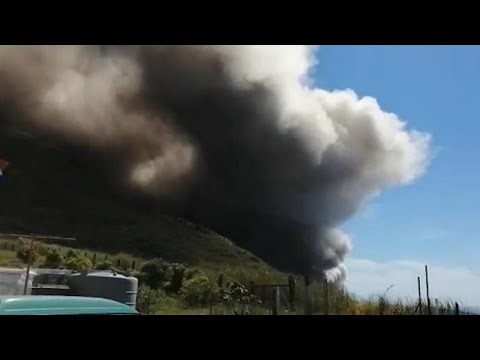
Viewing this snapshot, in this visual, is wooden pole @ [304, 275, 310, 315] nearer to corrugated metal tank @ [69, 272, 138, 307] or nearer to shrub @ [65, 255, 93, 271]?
corrugated metal tank @ [69, 272, 138, 307]

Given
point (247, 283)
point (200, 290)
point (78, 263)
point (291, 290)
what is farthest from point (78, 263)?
point (291, 290)

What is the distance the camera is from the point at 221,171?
6270mm

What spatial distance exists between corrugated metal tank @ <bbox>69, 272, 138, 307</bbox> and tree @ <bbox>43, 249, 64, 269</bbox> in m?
0.69

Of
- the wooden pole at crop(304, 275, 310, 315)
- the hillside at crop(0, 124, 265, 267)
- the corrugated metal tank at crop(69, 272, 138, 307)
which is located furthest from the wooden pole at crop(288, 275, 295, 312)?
the corrugated metal tank at crop(69, 272, 138, 307)

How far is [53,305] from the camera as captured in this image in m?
1.79

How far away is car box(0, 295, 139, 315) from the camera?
163cm

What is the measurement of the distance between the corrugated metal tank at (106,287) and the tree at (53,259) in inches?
27.1

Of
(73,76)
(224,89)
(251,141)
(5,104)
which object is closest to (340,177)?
(251,141)

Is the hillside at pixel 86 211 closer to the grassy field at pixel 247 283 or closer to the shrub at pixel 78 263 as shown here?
the grassy field at pixel 247 283

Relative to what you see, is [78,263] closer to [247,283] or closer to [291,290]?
[247,283]
